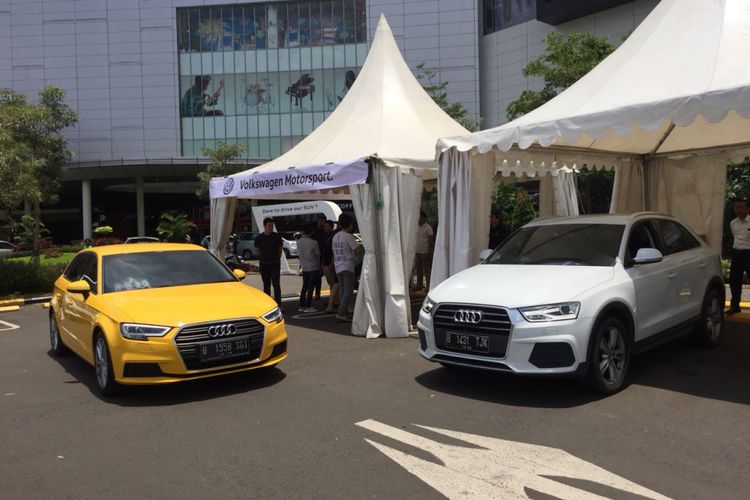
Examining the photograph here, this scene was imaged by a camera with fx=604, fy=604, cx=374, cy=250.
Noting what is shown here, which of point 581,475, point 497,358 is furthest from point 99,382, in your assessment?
point 581,475

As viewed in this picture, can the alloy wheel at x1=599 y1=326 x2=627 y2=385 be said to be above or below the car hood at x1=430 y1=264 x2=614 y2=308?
below

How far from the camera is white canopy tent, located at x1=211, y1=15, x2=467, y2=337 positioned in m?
9.18

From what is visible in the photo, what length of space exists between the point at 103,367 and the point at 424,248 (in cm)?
819

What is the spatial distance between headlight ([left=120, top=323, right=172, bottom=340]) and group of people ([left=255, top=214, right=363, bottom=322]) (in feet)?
15.7

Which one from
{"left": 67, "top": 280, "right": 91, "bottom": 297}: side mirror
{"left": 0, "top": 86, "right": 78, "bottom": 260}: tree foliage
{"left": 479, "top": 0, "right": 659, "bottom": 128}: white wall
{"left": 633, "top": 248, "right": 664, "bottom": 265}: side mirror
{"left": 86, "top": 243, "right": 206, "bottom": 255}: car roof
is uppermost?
{"left": 479, "top": 0, "right": 659, "bottom": 128}: white wall

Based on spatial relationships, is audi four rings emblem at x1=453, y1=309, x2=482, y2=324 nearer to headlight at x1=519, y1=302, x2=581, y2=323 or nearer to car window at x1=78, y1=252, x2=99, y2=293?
headlight at x1=519, y1=302, x2=581, y2=323

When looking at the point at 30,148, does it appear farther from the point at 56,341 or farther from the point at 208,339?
the point at 208,339

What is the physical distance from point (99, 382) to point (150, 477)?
2.46 m

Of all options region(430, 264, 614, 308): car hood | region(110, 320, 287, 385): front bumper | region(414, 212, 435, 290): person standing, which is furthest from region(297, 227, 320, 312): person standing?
region(110, 320, 287, 385): front bumper

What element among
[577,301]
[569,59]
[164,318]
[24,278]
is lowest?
[24,278]

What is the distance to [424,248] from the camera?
13.2 meters

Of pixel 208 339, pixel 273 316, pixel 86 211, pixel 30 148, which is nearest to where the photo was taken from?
pixel 208 339

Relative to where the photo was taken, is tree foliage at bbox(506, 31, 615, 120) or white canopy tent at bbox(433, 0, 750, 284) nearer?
white canopy tent at bbox(433, 0, 750, 284)

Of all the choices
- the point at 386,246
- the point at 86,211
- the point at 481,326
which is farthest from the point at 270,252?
the point at 86,211
